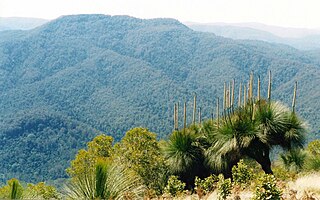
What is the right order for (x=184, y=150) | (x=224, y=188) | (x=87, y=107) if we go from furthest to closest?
(x=87, y=107) → (x=184, y=150) → (x=224, y=188)

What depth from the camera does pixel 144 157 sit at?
429 inches

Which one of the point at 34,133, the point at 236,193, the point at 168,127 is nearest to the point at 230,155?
the point at 236,193

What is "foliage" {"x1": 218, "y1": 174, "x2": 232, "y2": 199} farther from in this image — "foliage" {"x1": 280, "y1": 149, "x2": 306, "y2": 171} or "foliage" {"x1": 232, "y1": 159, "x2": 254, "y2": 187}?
"foliage" {"x1": 280, "y1": 149, "x2": 306, "y2": 171}

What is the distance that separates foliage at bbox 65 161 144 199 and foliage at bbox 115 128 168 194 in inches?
216

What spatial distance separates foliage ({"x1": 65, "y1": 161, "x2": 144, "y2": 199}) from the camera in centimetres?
438

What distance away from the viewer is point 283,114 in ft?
28.3

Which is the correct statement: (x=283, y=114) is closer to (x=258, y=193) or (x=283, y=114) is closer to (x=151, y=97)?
(x=258, y=193)

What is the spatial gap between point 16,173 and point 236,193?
8552 centimetres

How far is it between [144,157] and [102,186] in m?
6.53

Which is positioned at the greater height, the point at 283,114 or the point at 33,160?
the point at 283,114

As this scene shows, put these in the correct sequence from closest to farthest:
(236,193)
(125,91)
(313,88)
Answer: (236,193), (313,88), (125,91)

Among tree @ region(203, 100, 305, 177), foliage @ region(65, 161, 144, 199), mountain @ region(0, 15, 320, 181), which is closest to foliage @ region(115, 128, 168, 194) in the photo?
tree @ region(203, 100, 305, 177)

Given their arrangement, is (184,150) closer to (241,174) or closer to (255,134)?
(255,134)

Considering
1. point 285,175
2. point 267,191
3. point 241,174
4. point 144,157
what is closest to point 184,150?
point 144,157
